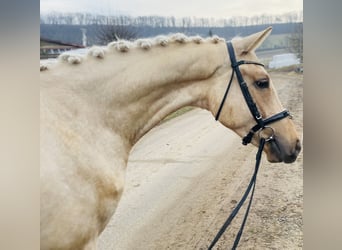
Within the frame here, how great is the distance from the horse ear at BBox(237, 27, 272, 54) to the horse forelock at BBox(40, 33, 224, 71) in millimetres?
93

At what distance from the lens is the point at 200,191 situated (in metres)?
1.69

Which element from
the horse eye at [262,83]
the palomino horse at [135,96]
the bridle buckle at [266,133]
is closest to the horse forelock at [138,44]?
the palomino horse at [135,96]

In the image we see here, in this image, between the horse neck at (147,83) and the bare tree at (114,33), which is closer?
the horse neck at (147,83)

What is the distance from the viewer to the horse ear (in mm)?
1570

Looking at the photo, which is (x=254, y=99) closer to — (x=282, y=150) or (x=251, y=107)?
(x=251, y=107)

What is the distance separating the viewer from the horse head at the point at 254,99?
157 centimetres

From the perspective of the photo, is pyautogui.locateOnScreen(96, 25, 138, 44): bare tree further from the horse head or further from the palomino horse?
the horse head

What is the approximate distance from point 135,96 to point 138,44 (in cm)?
20

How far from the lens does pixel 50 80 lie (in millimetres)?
1629

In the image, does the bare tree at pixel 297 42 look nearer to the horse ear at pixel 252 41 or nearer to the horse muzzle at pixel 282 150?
the horse ear at pixel 252 41

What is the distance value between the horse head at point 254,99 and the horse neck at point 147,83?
0.06 metres
